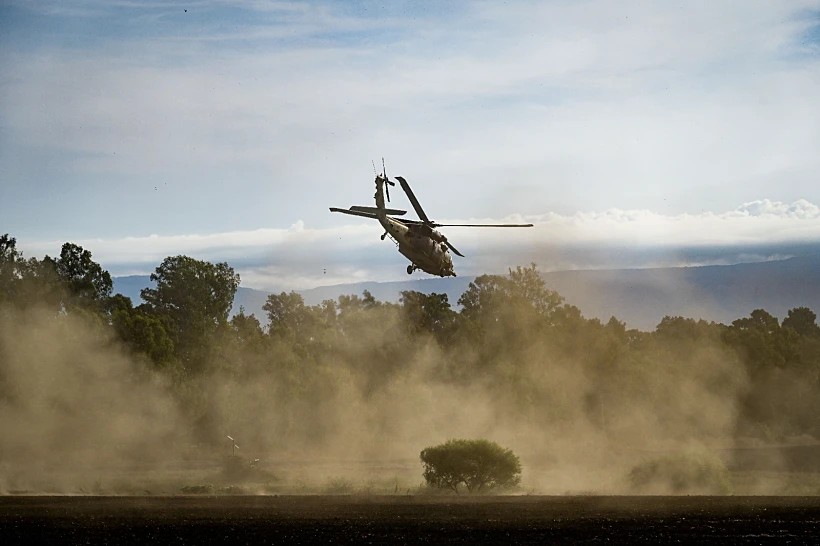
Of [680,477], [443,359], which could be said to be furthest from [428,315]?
[680,477]

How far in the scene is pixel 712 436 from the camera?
172 meters

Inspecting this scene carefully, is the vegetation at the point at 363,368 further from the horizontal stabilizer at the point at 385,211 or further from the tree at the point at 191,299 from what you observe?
the horizontal stabilizer at the point at 385,211

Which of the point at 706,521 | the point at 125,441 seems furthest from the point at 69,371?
the point at 706,521

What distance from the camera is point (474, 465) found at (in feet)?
384

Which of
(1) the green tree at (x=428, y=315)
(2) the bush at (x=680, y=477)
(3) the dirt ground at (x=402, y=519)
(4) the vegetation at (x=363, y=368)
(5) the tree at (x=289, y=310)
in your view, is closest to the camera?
(3) the dirt ground at (x=402, y=519)

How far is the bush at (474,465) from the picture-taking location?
11712 cm

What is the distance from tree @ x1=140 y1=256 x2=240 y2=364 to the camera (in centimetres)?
16400

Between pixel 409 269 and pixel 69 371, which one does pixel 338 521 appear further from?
pixel 69 371

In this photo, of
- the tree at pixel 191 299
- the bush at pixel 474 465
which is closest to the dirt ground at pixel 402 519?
the bush at pixel 474 465

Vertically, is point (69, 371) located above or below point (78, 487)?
above

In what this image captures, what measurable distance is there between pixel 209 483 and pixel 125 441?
19101 millimetres

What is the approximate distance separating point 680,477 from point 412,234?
56.7 meters

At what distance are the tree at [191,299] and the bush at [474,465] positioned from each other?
5528 centimetres

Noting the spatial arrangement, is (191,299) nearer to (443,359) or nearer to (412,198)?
(443,359)
